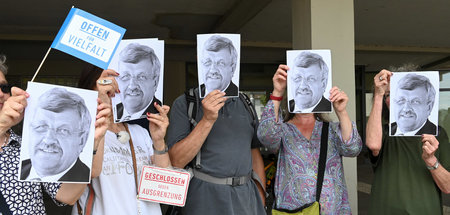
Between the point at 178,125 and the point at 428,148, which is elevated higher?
the point at 178,125

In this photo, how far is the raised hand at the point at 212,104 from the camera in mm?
1991

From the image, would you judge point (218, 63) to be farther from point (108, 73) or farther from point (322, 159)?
point (322, 159)

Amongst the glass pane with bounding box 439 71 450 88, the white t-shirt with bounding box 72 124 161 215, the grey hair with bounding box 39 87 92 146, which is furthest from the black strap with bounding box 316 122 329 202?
the glass pane with bounding box 439 71 450 88

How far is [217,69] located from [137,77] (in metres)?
0.45

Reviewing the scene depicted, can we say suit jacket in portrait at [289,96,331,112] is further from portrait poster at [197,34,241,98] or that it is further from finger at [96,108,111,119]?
finger at [96,108,111,119]

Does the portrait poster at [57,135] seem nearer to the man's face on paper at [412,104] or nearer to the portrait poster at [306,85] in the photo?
the portrait poster at [306,85]

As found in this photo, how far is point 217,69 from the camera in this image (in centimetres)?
213

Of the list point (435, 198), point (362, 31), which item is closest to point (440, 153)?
point (435, 198)

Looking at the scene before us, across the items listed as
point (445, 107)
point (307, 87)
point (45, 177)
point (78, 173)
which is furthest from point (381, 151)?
point (445, 107)

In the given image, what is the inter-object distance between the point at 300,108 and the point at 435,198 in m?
1.04

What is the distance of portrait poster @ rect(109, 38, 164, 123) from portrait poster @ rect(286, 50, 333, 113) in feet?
2.71

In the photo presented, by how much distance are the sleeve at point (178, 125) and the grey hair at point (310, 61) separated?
75 centimetres

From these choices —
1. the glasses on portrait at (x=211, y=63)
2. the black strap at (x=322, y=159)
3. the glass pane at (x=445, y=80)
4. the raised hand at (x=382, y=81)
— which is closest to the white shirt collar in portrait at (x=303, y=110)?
the black strap at (x=322, y=159)

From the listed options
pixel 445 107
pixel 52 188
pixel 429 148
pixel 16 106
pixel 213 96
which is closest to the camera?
pixel 16 106
